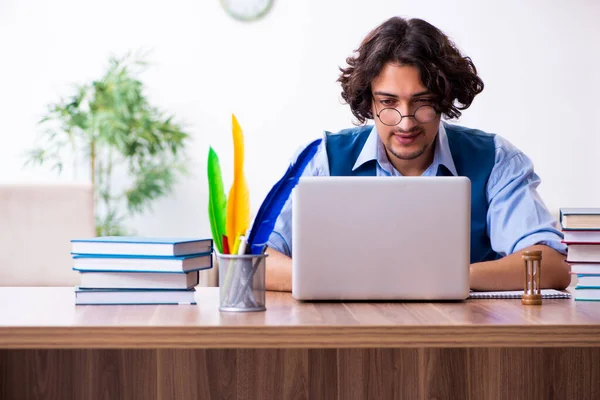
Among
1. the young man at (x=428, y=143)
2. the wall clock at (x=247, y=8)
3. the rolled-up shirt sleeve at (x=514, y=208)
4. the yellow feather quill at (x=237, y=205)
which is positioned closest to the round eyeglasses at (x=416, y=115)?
the young man at (x=428, y=143)

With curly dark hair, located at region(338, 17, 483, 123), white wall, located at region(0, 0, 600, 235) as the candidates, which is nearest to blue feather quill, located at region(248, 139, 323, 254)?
curly dark hair, located at region(338, 17, 483, 123)

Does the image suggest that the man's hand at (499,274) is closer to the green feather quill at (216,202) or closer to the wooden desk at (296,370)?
the wooden desk at (296,370)

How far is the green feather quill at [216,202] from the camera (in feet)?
4.25

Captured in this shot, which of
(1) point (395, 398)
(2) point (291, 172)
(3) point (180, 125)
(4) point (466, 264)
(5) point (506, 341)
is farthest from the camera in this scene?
(3) point (180, 125)

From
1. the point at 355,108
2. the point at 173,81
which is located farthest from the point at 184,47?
the point at 355,108

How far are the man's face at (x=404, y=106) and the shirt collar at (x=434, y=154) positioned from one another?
0.17 ft

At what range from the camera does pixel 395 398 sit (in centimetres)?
153

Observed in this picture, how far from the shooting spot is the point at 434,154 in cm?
217

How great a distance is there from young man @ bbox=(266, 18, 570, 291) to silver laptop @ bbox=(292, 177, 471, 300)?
1.79 feet

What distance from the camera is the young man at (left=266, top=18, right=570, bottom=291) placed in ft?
6.59

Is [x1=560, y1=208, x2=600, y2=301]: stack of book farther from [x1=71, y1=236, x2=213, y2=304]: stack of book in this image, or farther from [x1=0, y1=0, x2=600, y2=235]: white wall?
[x1=0, y1=0, x2=600, y2=235]: white wall

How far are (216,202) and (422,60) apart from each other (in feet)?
3.21

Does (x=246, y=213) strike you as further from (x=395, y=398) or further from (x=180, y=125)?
(x=180, y=125)

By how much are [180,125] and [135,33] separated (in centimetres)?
63
